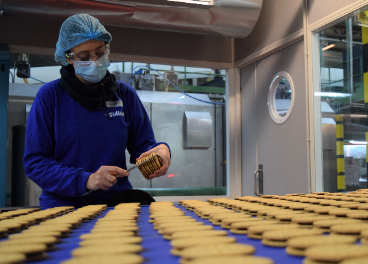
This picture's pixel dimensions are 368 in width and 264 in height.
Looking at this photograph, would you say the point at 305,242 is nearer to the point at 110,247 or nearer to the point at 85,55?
the point at 110,247

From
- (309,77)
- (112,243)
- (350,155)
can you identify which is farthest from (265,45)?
(112,243)

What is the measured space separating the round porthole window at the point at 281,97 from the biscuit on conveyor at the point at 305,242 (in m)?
2.49

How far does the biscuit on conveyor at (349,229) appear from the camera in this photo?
1.71ft

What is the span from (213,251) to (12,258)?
0.86 ft

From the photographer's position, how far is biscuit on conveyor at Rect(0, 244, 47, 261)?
0.45 meters

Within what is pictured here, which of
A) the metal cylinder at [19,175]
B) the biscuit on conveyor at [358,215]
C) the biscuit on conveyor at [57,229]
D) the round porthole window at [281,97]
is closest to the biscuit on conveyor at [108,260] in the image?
the biscuit on conveyor at [57,229]

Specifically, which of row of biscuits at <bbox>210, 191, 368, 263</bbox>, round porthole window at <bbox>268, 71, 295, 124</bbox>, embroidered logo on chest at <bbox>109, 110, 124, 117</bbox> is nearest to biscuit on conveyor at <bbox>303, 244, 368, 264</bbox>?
row of biscuits at <bbox>210, 191, 368, 263</bbox>

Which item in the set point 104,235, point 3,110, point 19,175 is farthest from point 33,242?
point 19,175

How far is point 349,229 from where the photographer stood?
1.73ft

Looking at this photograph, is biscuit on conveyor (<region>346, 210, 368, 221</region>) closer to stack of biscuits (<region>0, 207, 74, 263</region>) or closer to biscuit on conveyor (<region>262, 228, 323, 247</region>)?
biscuit on conveyor (<region>262, 228, 323, 247</region>)

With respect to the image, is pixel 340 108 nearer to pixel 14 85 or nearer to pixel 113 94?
pixel 113 94

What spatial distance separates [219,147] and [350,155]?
1960 mm

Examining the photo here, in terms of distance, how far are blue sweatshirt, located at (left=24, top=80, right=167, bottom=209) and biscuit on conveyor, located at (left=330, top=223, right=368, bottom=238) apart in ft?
3.13

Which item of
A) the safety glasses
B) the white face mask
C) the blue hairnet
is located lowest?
the white face mask
